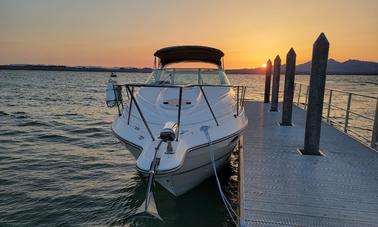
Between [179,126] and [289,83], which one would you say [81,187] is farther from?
[289,83]

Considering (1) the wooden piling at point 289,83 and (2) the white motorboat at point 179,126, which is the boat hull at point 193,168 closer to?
(2) the white motorboat at point 179,126

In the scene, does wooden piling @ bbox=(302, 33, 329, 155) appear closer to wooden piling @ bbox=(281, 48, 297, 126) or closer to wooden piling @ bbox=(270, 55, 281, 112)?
wooden piling @ bbox=(281, 48, 297, 126)

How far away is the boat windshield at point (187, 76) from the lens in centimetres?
761

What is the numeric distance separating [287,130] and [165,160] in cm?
544

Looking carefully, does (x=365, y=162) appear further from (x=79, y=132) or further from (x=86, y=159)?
(x=79, y=132)

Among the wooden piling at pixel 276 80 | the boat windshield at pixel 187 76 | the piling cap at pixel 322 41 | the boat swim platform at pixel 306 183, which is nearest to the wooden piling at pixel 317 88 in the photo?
the piling cap at pixel 322 41

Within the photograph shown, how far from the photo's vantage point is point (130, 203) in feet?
19.8

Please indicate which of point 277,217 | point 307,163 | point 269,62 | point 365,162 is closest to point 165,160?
point 277,217

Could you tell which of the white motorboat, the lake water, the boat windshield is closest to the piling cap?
the white motorboat

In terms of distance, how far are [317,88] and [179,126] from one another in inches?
111

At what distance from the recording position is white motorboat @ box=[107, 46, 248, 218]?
4.12 metres

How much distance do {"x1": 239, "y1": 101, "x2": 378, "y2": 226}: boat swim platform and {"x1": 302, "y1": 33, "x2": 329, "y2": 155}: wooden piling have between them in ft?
1.56

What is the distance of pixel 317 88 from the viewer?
5898mm

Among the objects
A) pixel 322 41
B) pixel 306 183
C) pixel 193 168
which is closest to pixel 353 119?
pixel 322 41
